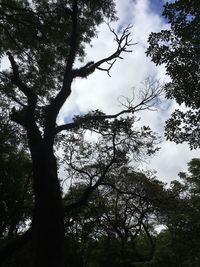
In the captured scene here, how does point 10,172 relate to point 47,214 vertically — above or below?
above

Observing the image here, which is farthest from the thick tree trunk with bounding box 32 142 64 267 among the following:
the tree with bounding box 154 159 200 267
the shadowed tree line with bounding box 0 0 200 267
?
the tree with bounding box 154 159 200 267

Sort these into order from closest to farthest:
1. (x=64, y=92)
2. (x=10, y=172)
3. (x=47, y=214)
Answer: (x=47, y=214)
(x=64, y=92)
(x=10, y=172)

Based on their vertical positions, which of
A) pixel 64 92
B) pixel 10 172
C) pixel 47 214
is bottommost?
pixel 47 214

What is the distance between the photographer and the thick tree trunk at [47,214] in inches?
205

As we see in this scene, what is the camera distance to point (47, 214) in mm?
5680

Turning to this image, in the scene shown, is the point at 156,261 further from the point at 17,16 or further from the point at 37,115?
the point at 17,16

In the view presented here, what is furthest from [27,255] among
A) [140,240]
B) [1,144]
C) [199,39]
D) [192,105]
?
[140,240]

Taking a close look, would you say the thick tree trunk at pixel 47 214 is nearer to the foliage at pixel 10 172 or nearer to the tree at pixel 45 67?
the tree at pixel 45 67

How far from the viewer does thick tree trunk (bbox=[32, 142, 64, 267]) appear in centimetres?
522

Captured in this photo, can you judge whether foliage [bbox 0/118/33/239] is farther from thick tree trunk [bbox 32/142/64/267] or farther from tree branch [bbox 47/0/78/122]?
thick tree trunk [bbox 32/142/64/267]

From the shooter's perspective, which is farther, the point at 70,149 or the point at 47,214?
the point at 70,149

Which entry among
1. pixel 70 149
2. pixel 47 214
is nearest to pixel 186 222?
pixel 70 149

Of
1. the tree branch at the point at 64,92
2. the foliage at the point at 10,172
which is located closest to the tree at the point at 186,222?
the foliage at the point at 10,172

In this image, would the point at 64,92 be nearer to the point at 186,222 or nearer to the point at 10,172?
Answer: the point at 10,172
